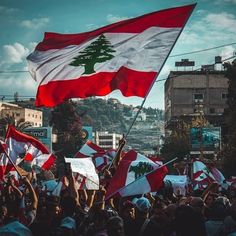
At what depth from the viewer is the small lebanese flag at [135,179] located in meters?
7.48

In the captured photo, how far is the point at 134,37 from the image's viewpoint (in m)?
9.29

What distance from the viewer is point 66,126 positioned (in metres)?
88.6

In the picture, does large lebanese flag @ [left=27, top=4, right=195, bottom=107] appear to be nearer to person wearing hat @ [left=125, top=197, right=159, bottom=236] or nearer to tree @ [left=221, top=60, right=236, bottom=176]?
person wearing hat @ [left=125, top=197, right=159, bottom=236]

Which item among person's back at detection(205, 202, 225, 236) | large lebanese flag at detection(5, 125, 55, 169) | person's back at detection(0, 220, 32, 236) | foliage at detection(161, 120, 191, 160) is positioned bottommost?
foliage at detection(161, 120, 191, 160)

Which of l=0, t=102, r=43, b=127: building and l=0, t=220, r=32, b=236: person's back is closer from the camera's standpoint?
l=0, t=220, r=32, b=236: person's back

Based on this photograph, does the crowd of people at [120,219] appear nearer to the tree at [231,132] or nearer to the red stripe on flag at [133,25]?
the red stripe on flag at [133,25]

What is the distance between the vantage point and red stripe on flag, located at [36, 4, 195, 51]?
8875 mm

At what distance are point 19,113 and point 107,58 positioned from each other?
125m

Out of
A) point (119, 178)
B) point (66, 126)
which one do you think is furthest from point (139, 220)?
point (66, 126)

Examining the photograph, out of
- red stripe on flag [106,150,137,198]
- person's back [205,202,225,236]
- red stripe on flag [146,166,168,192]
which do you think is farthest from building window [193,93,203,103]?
person's back [205,202,225,236]

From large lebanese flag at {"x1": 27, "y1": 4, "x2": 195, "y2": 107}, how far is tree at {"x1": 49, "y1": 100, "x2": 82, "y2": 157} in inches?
3051

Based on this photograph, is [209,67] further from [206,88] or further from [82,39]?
[82,39]

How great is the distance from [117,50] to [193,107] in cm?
9129

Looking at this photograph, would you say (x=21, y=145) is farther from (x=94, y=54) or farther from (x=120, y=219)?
(x=120, y=219)
